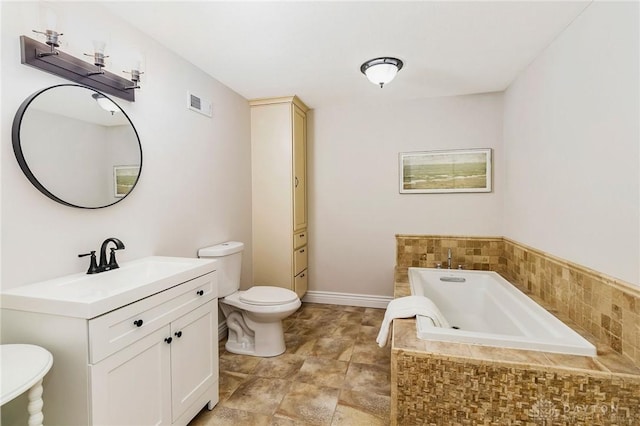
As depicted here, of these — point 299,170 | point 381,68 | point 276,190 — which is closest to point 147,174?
point 276,190

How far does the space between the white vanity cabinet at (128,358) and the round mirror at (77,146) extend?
1.88ft

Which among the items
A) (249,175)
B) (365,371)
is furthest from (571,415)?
(249,175)

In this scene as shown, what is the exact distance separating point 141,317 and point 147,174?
0.99 meters

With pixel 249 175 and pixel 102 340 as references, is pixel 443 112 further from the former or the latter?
pixel 102 340

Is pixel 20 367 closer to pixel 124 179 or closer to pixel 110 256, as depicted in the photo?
pixel 110 256

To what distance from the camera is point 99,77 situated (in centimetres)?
158

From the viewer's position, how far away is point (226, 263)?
2461 millimetres

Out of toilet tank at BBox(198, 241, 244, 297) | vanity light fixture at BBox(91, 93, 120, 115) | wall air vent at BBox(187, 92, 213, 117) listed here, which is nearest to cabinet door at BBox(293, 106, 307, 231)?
toilet tank at BBox(198, 241, 244, 297)

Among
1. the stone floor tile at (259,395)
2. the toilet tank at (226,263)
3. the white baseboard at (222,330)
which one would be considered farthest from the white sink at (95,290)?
the white baseboard at (222,330)

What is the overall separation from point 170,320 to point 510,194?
2.89 metres

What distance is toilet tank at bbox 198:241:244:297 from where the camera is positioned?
237 cm

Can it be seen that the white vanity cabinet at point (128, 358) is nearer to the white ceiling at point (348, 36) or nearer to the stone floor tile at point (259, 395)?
the stone floor tile at point (259, 395)

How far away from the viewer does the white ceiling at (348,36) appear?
1674 millimetres

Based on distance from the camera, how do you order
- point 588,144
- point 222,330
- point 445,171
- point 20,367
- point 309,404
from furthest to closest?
point 445,171, point 222,330, point 309,404, point 588,144, point 20,367
